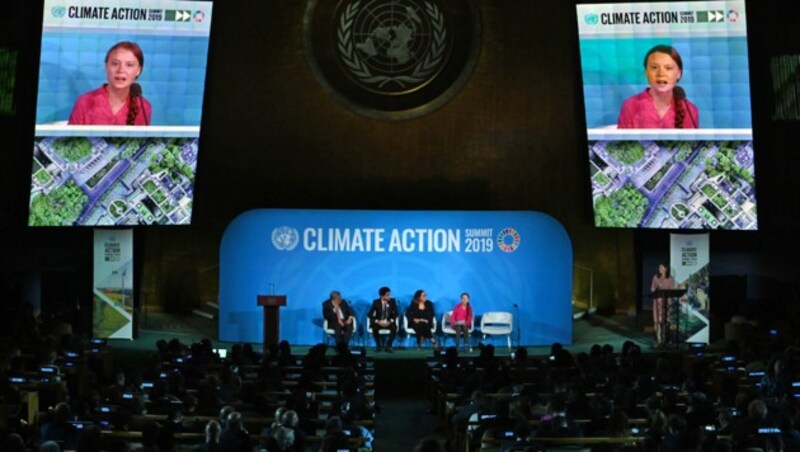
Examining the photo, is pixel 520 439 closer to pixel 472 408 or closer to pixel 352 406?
pixel 472 408

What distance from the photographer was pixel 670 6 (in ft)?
74.1

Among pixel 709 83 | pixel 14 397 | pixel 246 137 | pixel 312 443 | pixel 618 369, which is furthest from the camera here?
pixel 246 137

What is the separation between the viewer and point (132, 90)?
73.9 ft

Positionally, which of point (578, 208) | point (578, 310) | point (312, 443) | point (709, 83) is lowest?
point (312, 443)

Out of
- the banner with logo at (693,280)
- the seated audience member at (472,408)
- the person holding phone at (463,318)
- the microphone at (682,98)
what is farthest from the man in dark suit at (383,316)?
the seated audience member at (472,408)

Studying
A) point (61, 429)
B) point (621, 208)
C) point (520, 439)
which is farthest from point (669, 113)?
point (61, 429)

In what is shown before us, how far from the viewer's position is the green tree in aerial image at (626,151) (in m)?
22.8

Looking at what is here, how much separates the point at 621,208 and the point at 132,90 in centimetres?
755

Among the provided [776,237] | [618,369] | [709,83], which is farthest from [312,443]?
[776,237]

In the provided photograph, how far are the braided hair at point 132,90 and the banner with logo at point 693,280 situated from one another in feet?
27.4

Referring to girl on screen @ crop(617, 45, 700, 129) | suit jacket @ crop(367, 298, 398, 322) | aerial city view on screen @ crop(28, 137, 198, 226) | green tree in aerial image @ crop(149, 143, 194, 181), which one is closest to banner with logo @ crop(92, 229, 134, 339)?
aerial city view on screen @ crop(28, 137, 198, 226)

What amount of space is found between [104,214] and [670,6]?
29.5 ft

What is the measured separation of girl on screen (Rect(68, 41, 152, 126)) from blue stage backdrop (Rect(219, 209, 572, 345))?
92.4 inches

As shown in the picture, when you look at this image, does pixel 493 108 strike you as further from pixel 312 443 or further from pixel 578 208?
pixel 312 443
